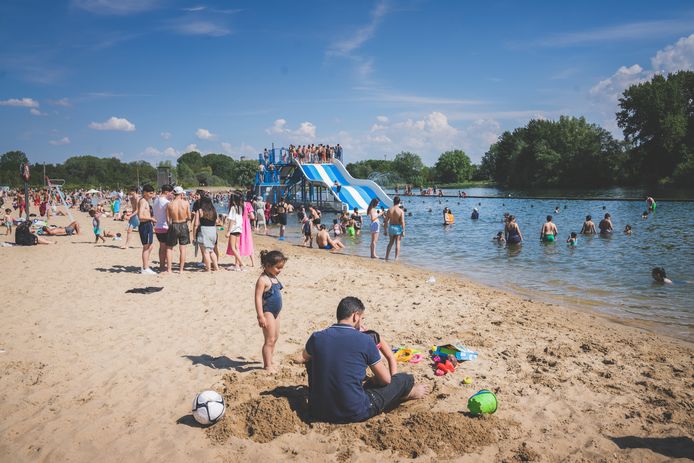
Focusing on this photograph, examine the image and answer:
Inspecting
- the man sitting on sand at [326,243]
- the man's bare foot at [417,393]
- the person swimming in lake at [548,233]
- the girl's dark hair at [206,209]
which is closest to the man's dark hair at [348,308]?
the man's bare foot at [417,393]

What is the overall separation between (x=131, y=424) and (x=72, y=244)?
43.9 feet

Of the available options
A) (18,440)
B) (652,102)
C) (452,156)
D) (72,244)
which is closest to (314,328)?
(18,440)

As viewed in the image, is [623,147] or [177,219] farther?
[623,147]

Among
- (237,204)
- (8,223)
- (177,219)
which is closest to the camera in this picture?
(177,219)

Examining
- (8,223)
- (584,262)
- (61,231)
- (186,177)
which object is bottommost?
(584,262)

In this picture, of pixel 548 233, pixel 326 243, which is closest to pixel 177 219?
pixel 326 243

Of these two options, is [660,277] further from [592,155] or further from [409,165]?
[409,165]

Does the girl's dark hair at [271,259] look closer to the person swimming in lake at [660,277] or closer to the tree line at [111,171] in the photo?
the person swimming in lake at [660,277]

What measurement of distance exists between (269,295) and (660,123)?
233 ft

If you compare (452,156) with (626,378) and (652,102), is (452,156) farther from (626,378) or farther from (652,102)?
(626,378)

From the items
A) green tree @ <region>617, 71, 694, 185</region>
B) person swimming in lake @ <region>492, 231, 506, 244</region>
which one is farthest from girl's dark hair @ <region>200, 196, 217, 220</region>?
green tree @ <region>617, 71, 694, 185</region>

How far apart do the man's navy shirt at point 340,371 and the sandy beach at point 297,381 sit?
0.18m

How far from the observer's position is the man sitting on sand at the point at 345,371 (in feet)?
11.7

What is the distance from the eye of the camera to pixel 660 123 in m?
59.7
